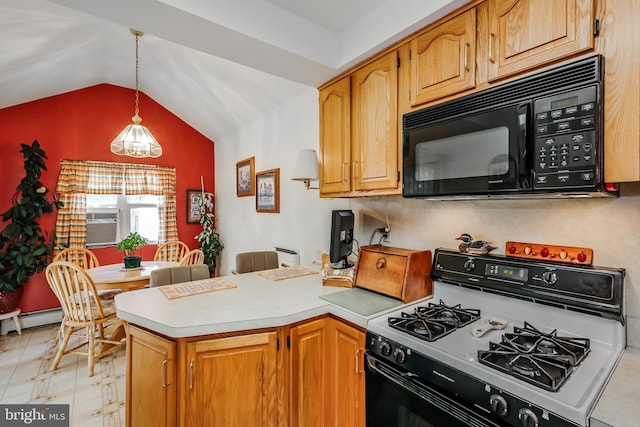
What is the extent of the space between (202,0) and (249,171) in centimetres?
265

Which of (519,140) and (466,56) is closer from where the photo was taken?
(519,140)

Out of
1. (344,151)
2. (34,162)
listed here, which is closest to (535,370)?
(344,151)

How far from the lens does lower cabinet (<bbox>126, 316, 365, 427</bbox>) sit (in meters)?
1.29

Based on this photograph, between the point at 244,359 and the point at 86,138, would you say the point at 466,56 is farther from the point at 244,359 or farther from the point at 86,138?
the point at 86,138

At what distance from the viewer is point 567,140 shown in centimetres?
100

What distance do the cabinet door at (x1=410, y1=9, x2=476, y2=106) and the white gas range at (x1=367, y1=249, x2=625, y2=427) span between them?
2.62ft

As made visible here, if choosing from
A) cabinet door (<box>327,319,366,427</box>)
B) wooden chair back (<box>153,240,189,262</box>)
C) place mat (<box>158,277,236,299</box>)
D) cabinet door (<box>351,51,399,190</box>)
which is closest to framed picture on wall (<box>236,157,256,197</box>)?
wooden chair back (<box>153,240,189,262</box>)

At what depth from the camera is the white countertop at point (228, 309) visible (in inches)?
51.0

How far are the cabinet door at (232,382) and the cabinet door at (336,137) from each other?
1.04 metres

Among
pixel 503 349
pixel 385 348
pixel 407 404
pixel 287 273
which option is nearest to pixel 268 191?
pixel 287 273

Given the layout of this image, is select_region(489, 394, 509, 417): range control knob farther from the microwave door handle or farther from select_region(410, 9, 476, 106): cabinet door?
select_region(410, 9, 476, 106): cabinet door

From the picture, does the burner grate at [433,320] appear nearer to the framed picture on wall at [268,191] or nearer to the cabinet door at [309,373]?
the cabinet door at [309,373]

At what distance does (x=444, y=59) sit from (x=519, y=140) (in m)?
0.54

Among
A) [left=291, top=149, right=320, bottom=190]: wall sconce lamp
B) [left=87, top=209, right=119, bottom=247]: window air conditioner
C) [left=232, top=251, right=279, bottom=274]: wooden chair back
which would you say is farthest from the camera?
[left=87, top=209, right=119, bottom=247]: window air conditioner
